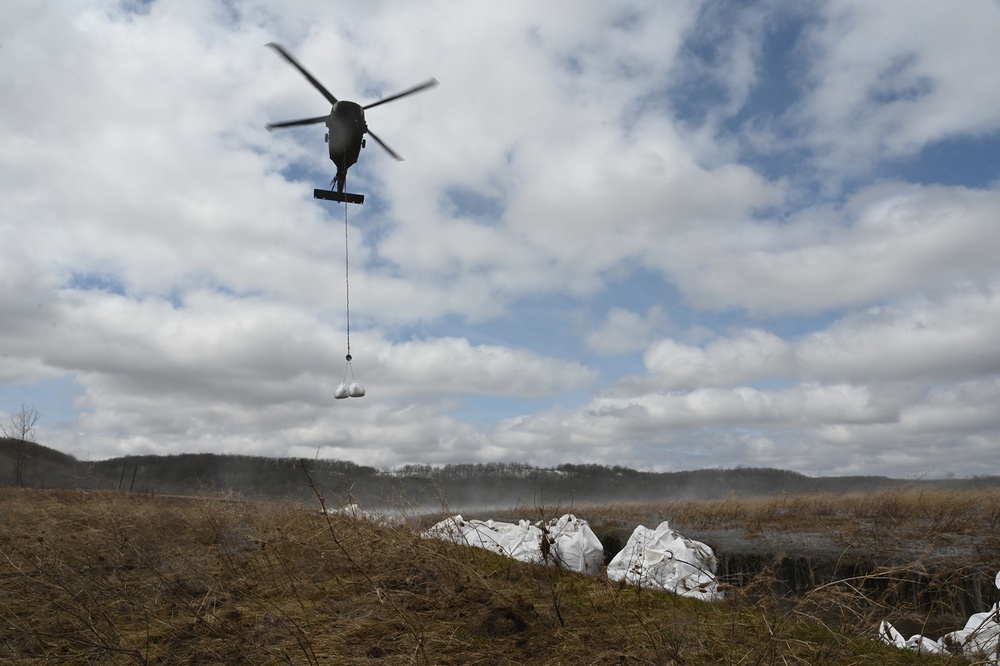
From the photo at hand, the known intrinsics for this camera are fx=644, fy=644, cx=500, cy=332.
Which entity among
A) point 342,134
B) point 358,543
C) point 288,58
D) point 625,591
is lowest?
point 625,591

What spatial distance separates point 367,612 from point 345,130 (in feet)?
24.1

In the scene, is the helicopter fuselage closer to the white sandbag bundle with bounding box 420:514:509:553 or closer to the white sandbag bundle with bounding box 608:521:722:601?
the white sandbag bundle with bounding box 420:514:509:553

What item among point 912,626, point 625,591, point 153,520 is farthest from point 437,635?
point 153,520

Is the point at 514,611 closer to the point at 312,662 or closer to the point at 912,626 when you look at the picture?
the point at 312,662

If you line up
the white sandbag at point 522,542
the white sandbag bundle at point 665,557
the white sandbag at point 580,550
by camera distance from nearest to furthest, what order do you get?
1. the white sandbag bundle at point 665,557
2. the white sandbag at point 580,550
3. the white sandbag at point 522,542

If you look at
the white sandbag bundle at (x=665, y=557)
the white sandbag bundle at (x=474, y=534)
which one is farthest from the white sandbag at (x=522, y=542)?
the white sandbag bundle at (x=665, y=557)

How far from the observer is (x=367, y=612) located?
4262 mm

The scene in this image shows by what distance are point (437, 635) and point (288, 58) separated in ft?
28.5

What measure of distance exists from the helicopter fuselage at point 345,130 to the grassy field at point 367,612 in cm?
551

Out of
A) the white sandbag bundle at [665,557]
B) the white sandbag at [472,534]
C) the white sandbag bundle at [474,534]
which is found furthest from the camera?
the white sandbag bundle at [474,534]

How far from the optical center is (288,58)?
953cm

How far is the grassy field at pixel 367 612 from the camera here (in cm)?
344

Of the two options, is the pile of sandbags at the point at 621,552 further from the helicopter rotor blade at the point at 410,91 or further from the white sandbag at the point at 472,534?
the helicopter rotor blade at the point at 410,91

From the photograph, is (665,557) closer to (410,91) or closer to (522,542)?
(522,542)
